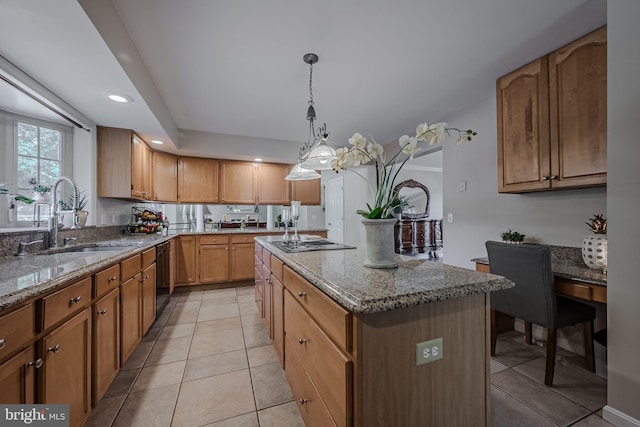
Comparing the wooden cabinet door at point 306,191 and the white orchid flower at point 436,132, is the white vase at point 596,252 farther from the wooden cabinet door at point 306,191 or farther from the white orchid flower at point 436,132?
the wooden cabinet door at point 306,191

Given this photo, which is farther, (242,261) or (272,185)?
(272,185)

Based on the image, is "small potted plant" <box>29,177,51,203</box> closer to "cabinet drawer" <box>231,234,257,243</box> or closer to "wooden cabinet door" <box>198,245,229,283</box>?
"wooden cabinet door" <box>198,245,229,283</box>

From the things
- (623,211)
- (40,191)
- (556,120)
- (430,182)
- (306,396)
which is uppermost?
(430,182)

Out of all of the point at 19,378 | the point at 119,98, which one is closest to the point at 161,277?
the point at 119,98

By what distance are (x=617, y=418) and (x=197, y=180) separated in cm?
489

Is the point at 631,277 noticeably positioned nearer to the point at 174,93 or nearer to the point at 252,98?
the point at 252,98

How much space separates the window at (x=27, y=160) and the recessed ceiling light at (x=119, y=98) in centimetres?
88

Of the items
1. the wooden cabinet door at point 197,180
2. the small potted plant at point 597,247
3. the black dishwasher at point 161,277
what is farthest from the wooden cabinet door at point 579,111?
the wooden cabinet door at point 197,180

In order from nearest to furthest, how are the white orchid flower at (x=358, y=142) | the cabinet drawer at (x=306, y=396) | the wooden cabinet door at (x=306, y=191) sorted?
the cabinet drawer at (x=306, y=396)
the white orchid flower at (x=358, y=142)
the wooden cabinet door at (x=306, y=191)

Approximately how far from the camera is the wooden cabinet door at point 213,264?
12.9ft

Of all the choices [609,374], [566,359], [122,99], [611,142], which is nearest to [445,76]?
[611,142]

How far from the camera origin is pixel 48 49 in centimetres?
153

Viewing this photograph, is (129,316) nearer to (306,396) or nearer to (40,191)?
(40,191)

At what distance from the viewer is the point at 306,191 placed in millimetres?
4844
